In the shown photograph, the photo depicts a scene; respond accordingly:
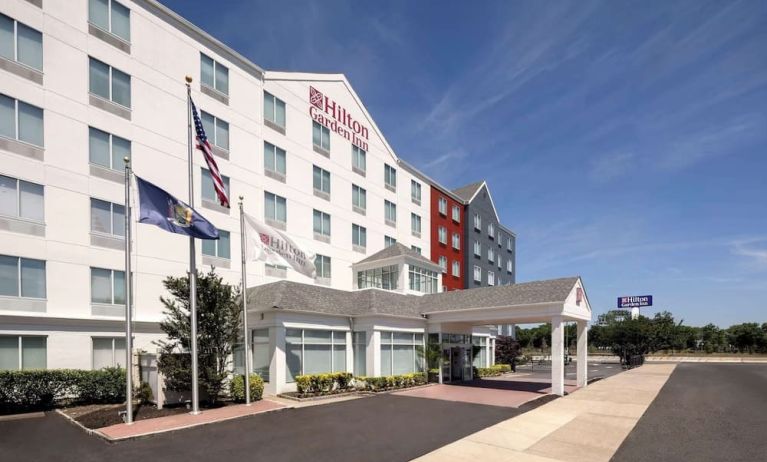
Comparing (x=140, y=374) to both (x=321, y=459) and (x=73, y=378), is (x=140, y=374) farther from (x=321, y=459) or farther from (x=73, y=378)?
(x=321, y=459)

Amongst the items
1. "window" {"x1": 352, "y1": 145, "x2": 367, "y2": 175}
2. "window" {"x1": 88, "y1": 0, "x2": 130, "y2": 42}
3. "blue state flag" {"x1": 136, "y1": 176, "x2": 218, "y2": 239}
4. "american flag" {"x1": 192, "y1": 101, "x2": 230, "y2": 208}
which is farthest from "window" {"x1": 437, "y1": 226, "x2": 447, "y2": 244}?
"blue state flag" {"x1": 136, "y1": 176, "x2": 218, "y2": 239}

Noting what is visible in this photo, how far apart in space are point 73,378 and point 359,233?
20.4m

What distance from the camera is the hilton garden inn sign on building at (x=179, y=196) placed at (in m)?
18.8

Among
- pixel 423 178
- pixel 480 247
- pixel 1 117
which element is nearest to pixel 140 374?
pixel 1 117

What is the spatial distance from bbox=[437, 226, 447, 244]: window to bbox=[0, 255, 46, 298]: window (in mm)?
32280

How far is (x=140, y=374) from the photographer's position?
1903cm

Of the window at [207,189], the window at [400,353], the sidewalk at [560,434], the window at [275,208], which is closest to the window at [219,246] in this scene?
the window at [207,189]

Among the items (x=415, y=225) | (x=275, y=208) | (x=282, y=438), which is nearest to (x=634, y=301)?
(x=415, y=225)

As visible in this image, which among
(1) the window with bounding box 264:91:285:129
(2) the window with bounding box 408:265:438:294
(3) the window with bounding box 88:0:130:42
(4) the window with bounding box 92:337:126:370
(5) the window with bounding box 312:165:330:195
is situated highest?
(3) the window with bounding box 88:0:130:42

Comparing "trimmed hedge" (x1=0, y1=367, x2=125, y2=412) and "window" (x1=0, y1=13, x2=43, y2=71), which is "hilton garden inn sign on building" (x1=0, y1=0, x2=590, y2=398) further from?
"trimmed hedge" (x1=0, y1=367, x2=125, y2=412)

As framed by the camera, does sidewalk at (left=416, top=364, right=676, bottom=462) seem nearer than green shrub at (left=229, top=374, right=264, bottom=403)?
Yes

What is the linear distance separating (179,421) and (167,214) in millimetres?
6771

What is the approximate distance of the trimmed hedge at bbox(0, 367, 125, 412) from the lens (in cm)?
1683

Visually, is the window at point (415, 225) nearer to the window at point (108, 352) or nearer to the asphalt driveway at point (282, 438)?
the asphalt driveway at point (282, 438)
